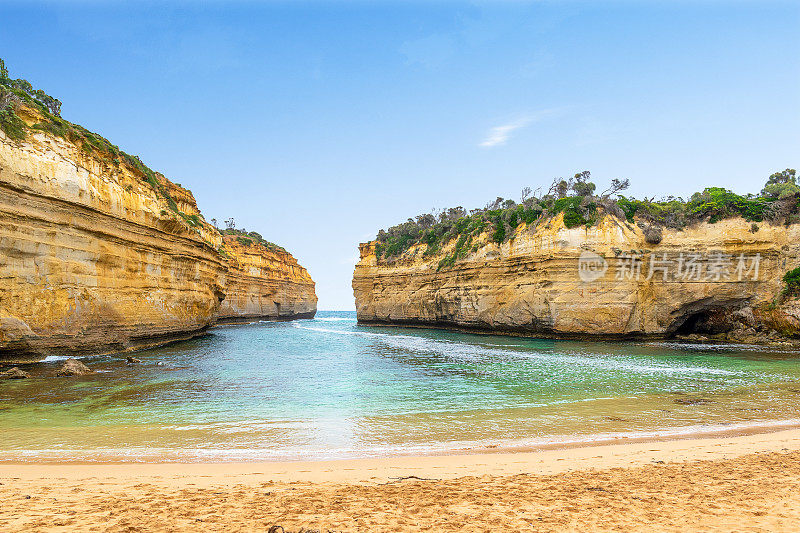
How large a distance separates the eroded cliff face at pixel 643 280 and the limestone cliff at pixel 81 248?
23.2 meters

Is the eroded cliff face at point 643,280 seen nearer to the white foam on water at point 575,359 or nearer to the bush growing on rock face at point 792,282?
the bush growing on rock face at point 792,282

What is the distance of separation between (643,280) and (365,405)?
23.3 meters

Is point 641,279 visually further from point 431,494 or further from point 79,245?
point 79,245

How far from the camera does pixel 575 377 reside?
14039mm

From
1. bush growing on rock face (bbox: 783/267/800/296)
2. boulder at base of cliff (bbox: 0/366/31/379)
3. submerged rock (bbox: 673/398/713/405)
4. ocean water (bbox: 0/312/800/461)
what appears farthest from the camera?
bush growing on rock face (bbox: 783/267/800/296)

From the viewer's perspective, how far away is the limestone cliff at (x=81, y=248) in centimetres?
1371

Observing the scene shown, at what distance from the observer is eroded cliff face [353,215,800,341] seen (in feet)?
79.9

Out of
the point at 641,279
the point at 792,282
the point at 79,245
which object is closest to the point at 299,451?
the point at 79,245

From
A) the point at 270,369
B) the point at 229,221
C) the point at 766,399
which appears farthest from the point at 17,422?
the point at 229,221

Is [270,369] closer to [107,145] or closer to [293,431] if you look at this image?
[293,431]

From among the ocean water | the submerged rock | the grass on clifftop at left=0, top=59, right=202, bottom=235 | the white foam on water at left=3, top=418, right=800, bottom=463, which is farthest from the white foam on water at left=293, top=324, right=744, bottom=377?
the grass on clifftop at left=0, top=59, right=202, bottom=235

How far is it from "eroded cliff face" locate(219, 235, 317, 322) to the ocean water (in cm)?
3666

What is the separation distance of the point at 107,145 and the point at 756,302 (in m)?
37.1

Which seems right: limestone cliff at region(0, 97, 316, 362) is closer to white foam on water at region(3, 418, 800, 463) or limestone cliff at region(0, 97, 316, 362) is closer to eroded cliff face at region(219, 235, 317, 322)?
white foam on water at region(3, 418, 800, 463)
